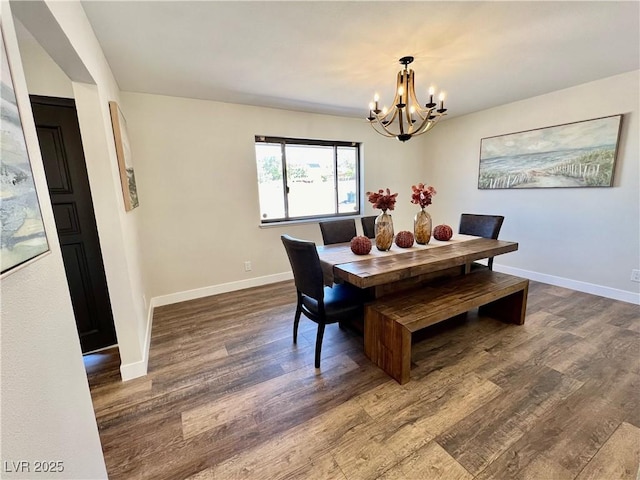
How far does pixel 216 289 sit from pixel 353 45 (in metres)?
2.96

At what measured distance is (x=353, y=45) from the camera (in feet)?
6.49

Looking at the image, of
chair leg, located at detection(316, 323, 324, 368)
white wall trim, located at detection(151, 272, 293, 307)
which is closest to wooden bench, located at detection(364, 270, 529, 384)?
chair leg, located at detection(316, 323, 324, 368)

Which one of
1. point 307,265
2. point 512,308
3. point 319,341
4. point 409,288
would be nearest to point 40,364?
point 307,265

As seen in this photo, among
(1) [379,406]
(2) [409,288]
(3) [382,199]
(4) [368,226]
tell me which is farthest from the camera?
(4) [368,226]

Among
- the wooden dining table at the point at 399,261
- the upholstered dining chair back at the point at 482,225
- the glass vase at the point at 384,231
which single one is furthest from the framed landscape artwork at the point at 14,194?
the upholstered dining chair back at the point at 482,225

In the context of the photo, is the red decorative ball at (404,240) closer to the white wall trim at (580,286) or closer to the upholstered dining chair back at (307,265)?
the upholstered dining chair back at (307,265)

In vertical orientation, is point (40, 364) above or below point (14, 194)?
below

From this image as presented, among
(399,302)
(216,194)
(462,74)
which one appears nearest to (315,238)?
(216,194)

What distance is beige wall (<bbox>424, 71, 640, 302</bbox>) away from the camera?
2.76 metres

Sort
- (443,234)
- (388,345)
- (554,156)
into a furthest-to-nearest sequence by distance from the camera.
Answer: (554,156), (443,234), (388,345)

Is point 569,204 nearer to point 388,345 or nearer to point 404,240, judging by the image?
point 404,240

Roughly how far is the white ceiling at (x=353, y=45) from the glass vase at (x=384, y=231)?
129cm

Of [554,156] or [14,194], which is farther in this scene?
[554,156]

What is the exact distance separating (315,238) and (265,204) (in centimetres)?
87
